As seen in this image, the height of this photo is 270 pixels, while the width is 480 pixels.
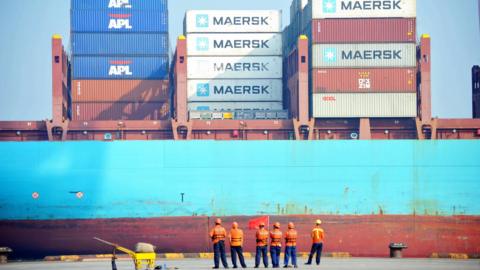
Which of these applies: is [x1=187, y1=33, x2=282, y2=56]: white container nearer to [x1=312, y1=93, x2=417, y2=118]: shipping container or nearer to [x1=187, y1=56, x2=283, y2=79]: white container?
[x1=187, y1=56, x2=283, y2=79]: white container

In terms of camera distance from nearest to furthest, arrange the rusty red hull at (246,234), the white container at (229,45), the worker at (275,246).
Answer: the worker at (275,246)
the rusty red hull at (246,234)
the white container at (229,45)

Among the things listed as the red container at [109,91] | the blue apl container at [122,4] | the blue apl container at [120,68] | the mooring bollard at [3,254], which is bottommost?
the mooring bollard at [3,254]

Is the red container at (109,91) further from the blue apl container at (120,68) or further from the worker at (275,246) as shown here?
the worker at (275,246)

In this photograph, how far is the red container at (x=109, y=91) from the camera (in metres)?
67.1

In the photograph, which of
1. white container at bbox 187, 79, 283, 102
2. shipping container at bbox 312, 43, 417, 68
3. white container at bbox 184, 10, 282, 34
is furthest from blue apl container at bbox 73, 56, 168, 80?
shipping container at bbox 312, 43, 417, 68

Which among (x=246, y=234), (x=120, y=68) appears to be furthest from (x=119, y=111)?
(x=246, y=234)

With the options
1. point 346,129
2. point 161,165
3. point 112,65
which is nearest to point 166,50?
point 112,65

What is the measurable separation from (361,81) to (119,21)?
18.5m

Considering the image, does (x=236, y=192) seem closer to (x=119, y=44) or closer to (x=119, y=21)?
(x=119, y=44)

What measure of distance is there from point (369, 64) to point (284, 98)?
9662 millimetres

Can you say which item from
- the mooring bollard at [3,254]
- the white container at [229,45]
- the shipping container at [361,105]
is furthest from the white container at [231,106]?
the mooring bollard at [3,254]

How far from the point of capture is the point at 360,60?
61625mm

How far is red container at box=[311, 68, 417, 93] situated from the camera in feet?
201

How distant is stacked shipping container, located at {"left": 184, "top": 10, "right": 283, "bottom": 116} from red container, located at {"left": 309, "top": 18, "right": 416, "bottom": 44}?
878 cm
